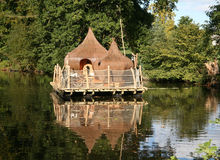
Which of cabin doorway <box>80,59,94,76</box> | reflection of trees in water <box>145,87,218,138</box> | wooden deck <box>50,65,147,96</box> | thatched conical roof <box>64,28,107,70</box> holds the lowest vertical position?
reflection of trees in water <box>145,87,218,138</box>

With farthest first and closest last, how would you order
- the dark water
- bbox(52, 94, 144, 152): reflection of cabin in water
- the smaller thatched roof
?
1. the smaller thatched roof
2. bbox(52, 94, 144, 152): reflection of cabin in water
3. the dark water

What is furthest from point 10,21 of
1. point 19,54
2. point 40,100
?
point 40,100

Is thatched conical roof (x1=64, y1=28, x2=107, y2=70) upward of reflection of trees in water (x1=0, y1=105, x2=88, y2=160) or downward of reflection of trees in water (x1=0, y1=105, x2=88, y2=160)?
upward

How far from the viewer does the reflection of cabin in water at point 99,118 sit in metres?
17.2

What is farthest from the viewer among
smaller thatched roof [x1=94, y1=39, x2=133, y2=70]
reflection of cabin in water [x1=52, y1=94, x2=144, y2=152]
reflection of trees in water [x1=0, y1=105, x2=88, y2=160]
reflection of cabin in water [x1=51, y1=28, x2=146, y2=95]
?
smaller thatched roof [x1=94, y1=39, x2=133, y2=70]

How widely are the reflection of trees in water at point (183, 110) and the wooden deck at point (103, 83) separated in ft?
5.51

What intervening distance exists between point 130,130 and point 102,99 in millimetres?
11309

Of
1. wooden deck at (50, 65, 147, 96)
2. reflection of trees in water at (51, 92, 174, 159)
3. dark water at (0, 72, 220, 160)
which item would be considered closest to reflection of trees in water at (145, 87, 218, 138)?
dark water at (0, 72, 220, 160)

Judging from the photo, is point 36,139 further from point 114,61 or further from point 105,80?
point 114,61

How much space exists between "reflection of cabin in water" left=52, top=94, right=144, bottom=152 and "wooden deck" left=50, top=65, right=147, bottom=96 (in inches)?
69.5

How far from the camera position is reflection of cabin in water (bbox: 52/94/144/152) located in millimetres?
17188

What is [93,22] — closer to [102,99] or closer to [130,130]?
[102,99]

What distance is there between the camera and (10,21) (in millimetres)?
67562

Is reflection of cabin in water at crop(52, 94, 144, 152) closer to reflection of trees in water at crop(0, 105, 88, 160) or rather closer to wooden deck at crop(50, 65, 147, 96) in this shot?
reflection of trees in water at crop(0, 105, 88, 160)
